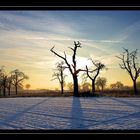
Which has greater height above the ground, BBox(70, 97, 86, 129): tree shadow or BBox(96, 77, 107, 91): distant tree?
BBox(96, 77, 107, 91): distant tree

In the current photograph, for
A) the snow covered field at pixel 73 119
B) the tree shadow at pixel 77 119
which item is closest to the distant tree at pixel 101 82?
the snow covered field at pixel 73 119

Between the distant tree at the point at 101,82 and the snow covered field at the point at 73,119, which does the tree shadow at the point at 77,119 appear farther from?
the distant tree at the point at 101,82

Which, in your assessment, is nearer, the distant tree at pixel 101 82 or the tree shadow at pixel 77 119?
the tree shadow at pixel 77 119

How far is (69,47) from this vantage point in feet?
16.7

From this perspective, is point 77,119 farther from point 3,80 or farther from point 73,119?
point 3,80

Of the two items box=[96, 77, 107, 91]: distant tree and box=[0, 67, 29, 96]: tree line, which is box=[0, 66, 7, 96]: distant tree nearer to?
box=[0, 67, 29, 96]: tree line

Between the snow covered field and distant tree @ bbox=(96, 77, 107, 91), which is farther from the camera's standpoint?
distant tree @ bbox=(96, 77, 107, 91)

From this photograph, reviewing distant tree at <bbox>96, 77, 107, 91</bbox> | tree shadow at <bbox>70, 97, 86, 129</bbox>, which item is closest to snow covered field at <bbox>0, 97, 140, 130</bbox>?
tree shadow at <bbox>70, 97, 86, 129</bbox>

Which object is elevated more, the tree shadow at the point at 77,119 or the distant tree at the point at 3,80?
the distant tree at the point at 3,80

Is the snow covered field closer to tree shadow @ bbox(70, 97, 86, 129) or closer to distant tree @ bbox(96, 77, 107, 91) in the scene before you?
tree shadow @ bbox(70, 97, 86, 129)

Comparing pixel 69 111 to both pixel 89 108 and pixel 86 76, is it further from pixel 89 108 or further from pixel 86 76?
pixel 86 76
